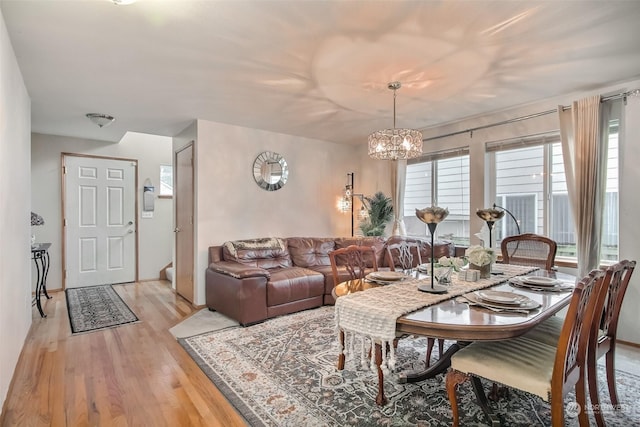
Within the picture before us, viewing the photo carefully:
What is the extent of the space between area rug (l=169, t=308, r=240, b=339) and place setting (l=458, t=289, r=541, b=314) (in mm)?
2520

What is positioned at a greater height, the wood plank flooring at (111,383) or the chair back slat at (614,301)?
the chair back slat at (614,301)

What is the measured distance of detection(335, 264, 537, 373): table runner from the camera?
5.23 ft

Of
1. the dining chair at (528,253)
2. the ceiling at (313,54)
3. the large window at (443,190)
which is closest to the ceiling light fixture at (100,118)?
the ceiling at (313,54)

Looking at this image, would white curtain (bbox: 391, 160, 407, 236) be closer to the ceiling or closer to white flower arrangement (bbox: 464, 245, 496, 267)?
the ceiling

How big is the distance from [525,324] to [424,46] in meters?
1.87

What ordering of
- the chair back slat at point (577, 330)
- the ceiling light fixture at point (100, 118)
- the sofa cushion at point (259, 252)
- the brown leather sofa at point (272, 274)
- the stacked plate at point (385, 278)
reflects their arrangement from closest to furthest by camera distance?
the chair back slat at point (577, 330) → the stacked plate at point (385, 278) → the brown leather sofa at point (272, 274) → the ceiling light fixture at point (100, 118) → the sofa cushion at point (259, 252)

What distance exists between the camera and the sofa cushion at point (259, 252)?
4129 mm

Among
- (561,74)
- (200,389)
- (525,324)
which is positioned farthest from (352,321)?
(561,74)

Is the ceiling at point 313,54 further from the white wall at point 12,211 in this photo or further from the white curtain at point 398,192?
the white curtain at point 398,192

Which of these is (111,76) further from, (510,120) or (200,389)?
(510,120)

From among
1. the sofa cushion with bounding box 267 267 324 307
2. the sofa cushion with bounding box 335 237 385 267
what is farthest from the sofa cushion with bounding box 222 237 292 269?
the sofa cushion with bounding box 335 237 385 267

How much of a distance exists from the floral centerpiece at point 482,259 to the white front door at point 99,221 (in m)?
5.39

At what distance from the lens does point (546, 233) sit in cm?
359

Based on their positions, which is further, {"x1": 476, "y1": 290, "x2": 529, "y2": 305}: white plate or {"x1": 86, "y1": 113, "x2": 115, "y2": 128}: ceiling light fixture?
{"x1": 86, "y1": 113, "x2": 115, "y2": 128}: ceiling light fixture
